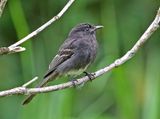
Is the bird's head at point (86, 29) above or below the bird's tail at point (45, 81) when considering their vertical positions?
above

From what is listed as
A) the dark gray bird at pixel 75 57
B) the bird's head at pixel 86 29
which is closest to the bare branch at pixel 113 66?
the dark gray bird at pixel 75 57

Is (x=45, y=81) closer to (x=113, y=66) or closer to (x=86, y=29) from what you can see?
(x=86, y=29)

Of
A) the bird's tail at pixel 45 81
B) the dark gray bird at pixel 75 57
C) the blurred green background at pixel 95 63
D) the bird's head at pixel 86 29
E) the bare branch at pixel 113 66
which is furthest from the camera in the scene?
the bird's head at pixel 86 29

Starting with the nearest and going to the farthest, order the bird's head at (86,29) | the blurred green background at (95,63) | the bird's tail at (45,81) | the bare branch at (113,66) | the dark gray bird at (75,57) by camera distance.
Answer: the bare branch at (113,66), the bird's tail at (45,81), the blurred green background at (95,63), the dark gray bird at (75,57), the bird's head at (86,29)

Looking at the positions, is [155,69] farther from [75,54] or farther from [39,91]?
[39,91]

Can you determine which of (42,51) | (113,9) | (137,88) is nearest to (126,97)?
(137,88)

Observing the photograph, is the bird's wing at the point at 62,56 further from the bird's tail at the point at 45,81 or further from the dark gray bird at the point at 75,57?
the bird's tail at the point at 45,81

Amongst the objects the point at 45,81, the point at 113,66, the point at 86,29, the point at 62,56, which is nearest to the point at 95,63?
the point at 86,29
